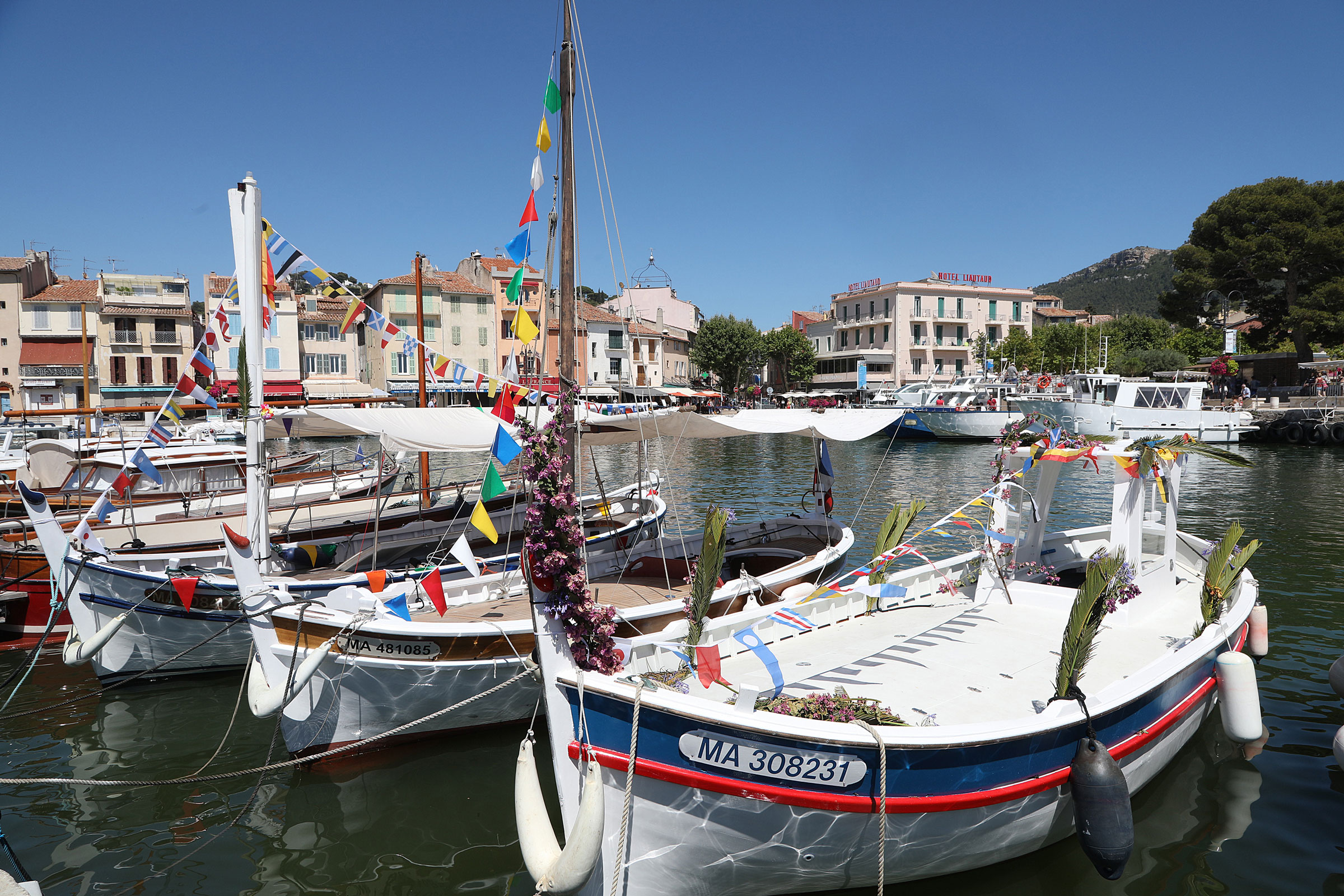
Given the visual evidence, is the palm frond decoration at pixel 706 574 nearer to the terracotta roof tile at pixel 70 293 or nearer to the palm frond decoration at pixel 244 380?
the palm frond decoration at pixel 244 380

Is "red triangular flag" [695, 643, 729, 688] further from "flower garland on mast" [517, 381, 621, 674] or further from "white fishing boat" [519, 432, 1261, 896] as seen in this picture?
"flower garland on mast" [517, 381, 621, 674]

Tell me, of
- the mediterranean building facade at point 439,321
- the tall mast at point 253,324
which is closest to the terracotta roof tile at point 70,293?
the mediterranean building facade at point 439,321

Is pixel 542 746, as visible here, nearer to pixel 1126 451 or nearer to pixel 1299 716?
pixel 1126 451

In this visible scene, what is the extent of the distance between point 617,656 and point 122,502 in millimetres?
16009

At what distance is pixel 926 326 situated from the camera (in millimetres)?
71938

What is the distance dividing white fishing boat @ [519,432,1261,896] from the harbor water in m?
0.54

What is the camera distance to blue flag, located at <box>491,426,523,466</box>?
7199 millimetres

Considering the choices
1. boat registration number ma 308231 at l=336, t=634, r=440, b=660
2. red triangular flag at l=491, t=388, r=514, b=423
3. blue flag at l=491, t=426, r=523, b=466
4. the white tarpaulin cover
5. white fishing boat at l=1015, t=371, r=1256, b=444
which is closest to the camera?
blue flag at l=491, t=426, r=523, b=466

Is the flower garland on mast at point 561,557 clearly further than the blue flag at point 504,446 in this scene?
No

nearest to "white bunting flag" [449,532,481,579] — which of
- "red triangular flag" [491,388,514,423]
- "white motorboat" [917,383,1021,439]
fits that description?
"red triangular flag" [491,388,514,423]

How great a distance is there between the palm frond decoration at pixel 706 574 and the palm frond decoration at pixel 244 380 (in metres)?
5.84

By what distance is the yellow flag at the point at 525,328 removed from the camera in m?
6.98

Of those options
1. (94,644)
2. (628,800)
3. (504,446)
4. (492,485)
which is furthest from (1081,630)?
(94,644)

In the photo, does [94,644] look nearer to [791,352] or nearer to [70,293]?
[70,293]
